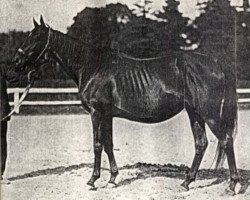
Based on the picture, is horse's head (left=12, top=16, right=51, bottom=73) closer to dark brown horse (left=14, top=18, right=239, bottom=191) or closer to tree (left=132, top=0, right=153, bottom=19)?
dark brown horse (left=14, top=18, right=239, bottom=191)

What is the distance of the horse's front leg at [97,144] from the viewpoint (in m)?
1.05

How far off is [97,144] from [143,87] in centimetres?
16

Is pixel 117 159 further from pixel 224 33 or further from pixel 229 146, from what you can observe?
pixel 224 33

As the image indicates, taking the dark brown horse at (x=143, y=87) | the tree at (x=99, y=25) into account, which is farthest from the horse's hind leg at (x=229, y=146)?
the tree at (x=99, y=25)

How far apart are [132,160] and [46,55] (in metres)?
0.30

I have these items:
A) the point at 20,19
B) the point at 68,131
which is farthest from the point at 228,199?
the point at 20,19

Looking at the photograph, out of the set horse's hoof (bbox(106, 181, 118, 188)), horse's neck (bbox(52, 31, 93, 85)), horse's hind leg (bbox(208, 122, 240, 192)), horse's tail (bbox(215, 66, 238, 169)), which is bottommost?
horse's hoof (bbox(106, 181, 118, 188))

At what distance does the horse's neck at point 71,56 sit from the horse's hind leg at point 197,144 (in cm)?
26

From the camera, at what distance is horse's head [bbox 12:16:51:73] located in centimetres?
104

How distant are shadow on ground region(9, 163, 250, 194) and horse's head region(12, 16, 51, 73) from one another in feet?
0.75

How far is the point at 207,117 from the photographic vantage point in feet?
3.53

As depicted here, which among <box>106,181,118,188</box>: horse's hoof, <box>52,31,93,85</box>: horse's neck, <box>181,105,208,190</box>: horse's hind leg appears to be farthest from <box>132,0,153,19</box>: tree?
<box>106,181,118,188</box>: horse's hoof

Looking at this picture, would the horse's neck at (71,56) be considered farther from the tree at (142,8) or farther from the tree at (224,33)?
the tree at (224,33)

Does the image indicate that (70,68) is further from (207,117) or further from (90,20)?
(207,117)
